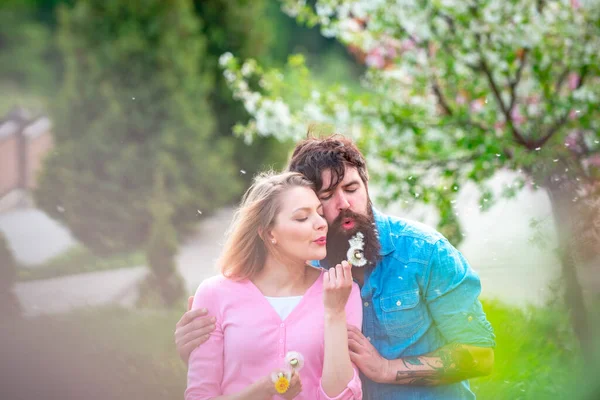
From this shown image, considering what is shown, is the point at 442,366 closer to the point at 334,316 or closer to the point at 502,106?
the point at 334,316

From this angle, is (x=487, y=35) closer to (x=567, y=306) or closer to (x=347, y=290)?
(x=567, y=306)

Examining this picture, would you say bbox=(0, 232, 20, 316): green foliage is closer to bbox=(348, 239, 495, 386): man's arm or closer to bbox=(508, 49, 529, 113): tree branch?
bbox=(348, 239, 495, 386): man's arm

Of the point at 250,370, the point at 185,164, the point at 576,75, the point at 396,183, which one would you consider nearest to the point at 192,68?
the point at 185,164

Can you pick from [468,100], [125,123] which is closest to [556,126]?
[468,100]

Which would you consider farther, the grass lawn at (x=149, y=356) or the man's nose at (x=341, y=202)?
the grass lawn at (x=149, y=356)

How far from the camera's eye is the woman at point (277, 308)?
193cm

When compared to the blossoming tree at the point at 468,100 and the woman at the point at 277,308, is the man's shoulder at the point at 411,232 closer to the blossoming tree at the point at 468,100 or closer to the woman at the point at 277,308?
the woman at the point at 277,308

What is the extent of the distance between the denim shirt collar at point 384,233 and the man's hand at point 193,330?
58 centimetres

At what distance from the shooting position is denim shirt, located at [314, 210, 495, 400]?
6.93 feet

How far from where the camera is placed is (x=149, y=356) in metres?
3.86

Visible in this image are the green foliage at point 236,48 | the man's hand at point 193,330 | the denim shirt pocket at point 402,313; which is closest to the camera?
the man's hand at point 193,330

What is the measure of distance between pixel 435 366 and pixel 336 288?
46 cm

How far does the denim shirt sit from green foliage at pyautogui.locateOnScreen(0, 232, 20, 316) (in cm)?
304

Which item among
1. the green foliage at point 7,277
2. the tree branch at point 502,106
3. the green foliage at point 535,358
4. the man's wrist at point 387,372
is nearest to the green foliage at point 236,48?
the green foliage at point 7,277
